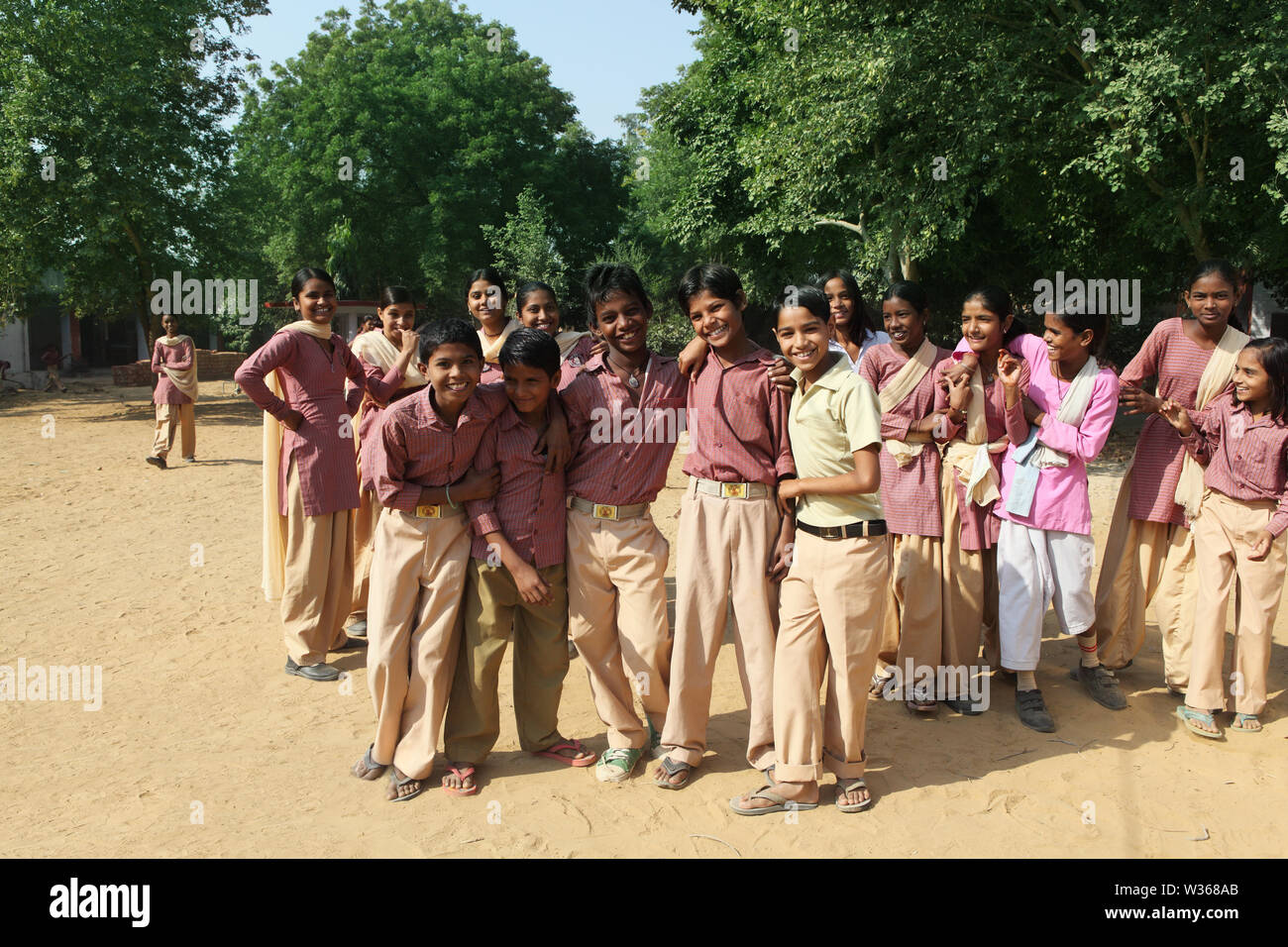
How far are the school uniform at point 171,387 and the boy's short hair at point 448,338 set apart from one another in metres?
9.59

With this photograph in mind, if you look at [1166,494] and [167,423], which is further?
[167,423]

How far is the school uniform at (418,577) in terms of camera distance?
12.6ft

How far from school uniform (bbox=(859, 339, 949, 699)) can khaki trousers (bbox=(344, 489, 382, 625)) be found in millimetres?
3145

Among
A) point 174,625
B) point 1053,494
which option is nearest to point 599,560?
point 1053,494

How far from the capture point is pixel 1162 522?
4926 mm

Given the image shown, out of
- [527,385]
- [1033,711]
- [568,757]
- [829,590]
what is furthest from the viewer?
[1033,711]

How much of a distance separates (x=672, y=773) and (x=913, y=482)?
5.95 ft

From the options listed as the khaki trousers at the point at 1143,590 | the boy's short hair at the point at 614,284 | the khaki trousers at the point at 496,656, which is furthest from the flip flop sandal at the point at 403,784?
the khaki trousers at the point at 1143,590

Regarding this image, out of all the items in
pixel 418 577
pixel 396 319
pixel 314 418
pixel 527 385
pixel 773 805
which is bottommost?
pixel 773 805

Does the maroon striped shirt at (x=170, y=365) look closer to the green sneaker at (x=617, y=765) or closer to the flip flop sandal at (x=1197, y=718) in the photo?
the green sneaker at (x=617, y=765)

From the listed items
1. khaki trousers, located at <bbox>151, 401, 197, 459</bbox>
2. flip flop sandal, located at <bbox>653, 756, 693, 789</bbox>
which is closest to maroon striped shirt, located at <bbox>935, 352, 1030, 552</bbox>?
flip flop sandal, located at <bbox>653, 756, 693, 789</bbox>

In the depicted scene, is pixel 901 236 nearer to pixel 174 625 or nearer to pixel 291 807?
pixel 174 625

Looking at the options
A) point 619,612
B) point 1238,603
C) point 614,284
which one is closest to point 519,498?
point 619,612

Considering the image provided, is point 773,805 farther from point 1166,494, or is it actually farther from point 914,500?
point 1166,494
